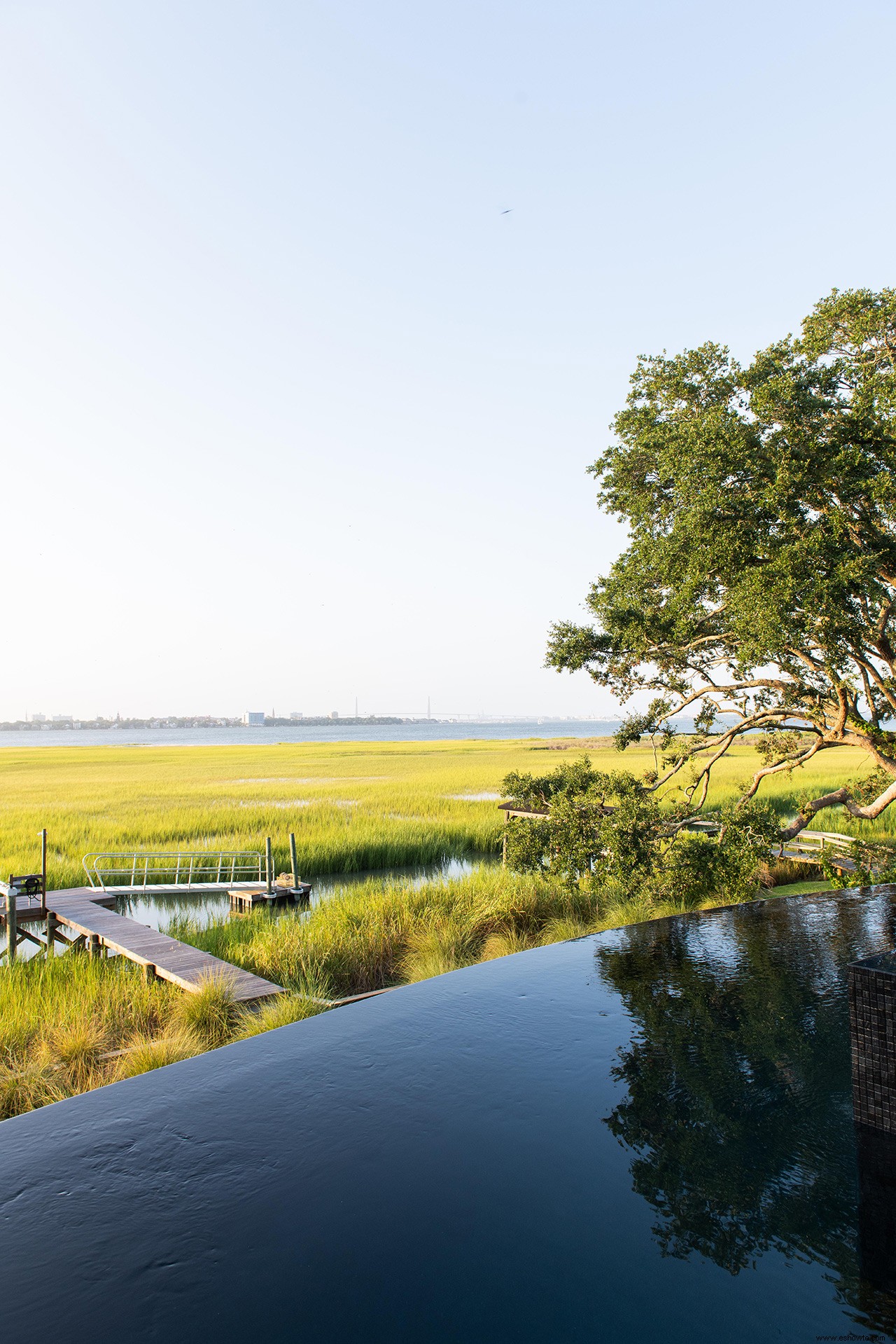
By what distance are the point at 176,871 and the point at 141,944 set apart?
21.2 feet

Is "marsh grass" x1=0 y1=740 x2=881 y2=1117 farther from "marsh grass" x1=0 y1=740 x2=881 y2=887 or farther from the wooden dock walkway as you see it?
the wooden dock walkway

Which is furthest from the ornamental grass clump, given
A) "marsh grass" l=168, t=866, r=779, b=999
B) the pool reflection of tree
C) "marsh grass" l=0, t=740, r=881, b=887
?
"marsh grass" l=0, t=740, r=881, b=887

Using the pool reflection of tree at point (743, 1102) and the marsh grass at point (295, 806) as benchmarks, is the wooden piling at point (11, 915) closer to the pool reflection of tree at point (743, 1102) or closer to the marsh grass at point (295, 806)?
the marsh grass at point (295, 806)

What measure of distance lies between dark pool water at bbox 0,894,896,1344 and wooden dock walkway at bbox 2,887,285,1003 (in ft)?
6.67

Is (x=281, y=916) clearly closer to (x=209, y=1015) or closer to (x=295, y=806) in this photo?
(x=209, y=1015)

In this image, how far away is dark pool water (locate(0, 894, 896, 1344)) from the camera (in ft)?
10.1

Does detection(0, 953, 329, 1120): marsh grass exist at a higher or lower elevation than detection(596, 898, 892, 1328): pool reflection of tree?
lower

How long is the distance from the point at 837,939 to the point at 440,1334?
6924 millimetres

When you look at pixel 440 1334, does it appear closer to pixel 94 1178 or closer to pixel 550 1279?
pixel 550 1279

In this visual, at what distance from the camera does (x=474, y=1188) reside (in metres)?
3.89

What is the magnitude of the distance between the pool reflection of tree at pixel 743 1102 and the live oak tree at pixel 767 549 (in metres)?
2.88

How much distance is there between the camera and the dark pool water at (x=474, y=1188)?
10.1ft

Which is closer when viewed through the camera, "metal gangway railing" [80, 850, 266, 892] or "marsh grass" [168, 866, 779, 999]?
"marsh grass" [168, 866, 779, 999]

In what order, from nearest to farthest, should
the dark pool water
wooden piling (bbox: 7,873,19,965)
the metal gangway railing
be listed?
the dark pool water < wooden piling (bbox: 7,873,19,965) < the metal gangway railing
